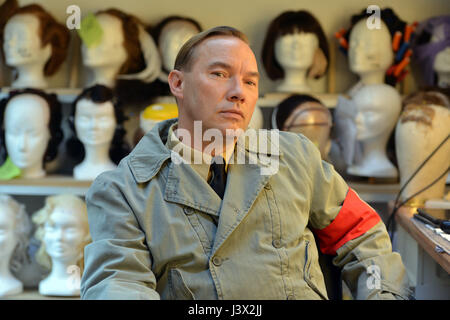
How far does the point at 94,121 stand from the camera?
2.79 metres

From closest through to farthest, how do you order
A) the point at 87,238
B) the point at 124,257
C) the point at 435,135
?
the point at 124,257, the point at 435,135, the point at 87,238

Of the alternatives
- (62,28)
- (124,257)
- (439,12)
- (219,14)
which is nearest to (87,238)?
(62,28)

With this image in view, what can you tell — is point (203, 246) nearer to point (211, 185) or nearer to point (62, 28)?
point (211, 185)

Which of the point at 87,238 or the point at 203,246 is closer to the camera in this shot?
the point at 203,246

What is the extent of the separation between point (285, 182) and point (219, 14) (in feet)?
6.57

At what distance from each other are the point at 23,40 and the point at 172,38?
74cm

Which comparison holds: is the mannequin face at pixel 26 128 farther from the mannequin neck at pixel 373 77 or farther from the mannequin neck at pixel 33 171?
the mannequin neck at pixel 373 77

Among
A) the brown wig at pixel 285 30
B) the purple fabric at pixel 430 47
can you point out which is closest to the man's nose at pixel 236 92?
the brown wig at pixel 285 30

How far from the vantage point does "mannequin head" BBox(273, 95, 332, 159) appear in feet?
8.80

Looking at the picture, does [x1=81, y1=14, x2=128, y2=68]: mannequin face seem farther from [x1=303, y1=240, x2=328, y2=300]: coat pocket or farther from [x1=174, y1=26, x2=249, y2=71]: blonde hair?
[x1=303, y1=240, x2=328, y2=300]: coat pocket

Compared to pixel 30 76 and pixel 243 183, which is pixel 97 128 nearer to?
pixel 30 76

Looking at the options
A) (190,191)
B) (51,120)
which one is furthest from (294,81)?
(190,191)

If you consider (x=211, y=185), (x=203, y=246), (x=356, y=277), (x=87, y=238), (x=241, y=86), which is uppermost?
(x=241, y=86)

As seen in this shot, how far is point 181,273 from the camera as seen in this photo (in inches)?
49.3
